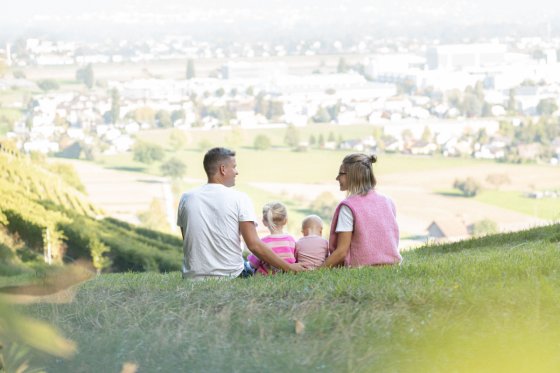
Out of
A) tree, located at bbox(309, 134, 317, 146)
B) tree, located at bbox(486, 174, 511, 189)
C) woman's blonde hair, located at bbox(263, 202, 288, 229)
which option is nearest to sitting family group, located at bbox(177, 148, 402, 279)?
woman's blonde hair, located at bbox(263, 202, 288, 229)

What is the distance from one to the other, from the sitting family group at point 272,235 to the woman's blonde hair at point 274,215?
0.42ft

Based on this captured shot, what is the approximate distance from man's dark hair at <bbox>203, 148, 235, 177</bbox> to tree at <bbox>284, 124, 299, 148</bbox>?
3484 inches

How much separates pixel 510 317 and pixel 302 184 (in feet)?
256

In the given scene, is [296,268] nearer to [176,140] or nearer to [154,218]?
[154,218]

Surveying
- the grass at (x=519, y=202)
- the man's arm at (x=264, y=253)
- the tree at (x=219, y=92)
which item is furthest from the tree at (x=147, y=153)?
the man's arm at (x=264, y=253)

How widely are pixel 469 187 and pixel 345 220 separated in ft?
238

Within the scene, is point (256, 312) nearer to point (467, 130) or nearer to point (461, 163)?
point (461, 163)

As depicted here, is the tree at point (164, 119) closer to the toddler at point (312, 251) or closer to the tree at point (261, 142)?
the tree at point (261, 142)

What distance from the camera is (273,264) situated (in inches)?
186

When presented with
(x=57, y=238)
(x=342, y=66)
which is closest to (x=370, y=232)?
(x=57, y=238)

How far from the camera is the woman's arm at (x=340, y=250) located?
4887 mm

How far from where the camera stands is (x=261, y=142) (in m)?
92.6

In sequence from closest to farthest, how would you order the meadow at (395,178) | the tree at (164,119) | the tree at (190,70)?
the meadow at (395,178) → the tree at (164,119) → the tree at (190,70)

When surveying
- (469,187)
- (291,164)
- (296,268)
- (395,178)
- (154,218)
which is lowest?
(469,187)
